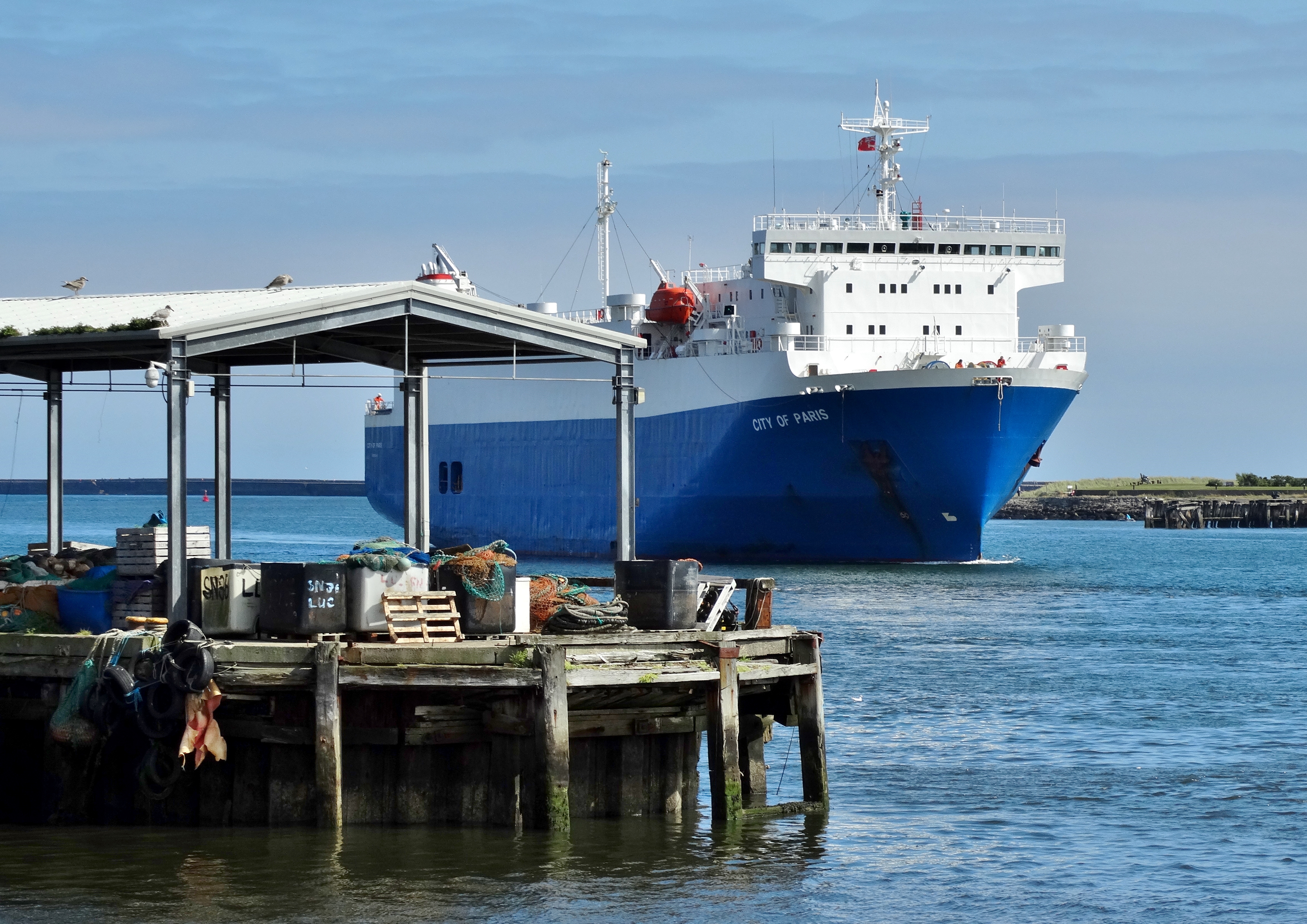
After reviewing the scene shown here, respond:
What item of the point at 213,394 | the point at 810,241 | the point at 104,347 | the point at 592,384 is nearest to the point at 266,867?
the point at 104,347

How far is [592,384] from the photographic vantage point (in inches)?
2381

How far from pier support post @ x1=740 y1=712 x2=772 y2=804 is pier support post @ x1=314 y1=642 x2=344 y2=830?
3.82 m

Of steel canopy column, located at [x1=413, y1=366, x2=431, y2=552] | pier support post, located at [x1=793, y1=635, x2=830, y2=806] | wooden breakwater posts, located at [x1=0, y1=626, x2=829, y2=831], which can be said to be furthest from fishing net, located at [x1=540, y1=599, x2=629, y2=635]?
steel canopy column, located at [x1=413, y1=366, x2=431, y2=552]

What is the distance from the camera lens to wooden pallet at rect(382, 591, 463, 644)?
558 inches

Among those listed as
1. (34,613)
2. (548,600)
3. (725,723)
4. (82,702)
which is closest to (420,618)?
(548,600)

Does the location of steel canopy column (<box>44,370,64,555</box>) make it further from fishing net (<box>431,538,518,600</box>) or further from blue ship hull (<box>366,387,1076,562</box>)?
blue ship hull (<box>366,387,1076,562</box>)

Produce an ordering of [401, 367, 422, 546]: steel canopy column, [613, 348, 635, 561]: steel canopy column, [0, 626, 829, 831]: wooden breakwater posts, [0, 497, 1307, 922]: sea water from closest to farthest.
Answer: [0, 497, 1307, 922]: sea water < [0, 626, 829, 831]: wooden breakwater posts < [613, 348, 635, 561]: steel canopy column < [401, 367, 422, 546]: steel canopy column

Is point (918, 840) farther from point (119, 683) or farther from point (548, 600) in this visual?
point (119, 683)

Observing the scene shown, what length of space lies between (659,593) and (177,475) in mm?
4177

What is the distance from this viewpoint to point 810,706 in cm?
1527

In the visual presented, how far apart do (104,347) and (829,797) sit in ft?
26.6

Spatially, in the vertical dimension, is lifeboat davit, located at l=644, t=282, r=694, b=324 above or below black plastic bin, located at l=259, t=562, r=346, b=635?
above

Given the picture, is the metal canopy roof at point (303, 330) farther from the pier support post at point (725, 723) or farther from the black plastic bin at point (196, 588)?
the pier support post at point (725, 723)

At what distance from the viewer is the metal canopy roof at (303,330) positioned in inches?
615
